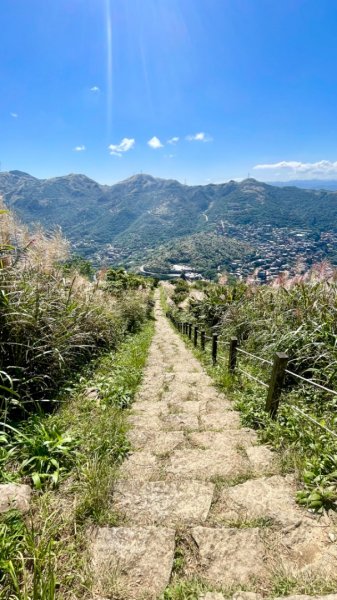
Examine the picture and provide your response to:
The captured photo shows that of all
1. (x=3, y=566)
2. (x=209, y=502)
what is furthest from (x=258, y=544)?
(x=3, y=566)

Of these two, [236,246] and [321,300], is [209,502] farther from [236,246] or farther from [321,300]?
[236,246]

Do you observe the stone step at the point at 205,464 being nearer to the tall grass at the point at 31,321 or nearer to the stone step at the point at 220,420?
the stone step at the point at 220,420

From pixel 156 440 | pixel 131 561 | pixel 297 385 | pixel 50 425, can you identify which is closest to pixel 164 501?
pixel 131 561

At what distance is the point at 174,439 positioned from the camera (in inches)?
126

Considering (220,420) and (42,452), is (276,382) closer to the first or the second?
(220,420)

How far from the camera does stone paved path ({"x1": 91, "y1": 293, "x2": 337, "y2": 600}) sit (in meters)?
1.63

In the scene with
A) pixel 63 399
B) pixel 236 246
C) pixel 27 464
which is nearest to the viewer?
pixel 27 464

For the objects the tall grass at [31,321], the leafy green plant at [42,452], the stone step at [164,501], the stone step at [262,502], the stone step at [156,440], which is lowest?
the stone step at [156,440]

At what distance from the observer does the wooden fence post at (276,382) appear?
3.41 m

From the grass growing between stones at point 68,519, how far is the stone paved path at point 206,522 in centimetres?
11

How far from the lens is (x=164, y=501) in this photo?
221cm

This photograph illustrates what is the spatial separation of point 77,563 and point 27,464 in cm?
99

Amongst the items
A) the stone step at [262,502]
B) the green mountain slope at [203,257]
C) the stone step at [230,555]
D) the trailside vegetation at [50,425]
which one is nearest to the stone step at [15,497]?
the trailside vegetation at [50,425]

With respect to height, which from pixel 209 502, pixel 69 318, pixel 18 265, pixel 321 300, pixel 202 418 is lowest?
pixel 202 418
